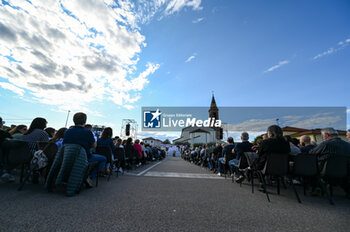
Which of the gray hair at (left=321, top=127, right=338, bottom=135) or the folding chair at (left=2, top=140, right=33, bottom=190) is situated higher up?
the gray hair at (left=321, top=127, right=338, bottom=135)

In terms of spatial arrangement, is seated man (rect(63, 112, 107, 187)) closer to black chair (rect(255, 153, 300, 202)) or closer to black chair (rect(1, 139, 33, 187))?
black chair (rect(1, 139, 33, 187))

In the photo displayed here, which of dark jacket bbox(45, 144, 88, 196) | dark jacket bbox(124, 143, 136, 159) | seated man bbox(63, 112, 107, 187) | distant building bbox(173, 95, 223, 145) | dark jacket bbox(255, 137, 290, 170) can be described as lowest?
distant building bbox(173, 95, 223, 145)

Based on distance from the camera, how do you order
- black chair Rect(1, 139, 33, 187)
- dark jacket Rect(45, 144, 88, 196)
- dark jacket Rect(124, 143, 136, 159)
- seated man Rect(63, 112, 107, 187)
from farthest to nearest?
1. dark jacket Rect(124, 143, 136, 159)
2. black chair Rect(1, 139, 33, 187)
3. seated man Rect(63, 112, 107, 187)
4. dark jacket Rect(45, 144, 88, 196)

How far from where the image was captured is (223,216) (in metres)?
2.55

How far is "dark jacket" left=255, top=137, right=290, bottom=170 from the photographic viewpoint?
12.8 ft

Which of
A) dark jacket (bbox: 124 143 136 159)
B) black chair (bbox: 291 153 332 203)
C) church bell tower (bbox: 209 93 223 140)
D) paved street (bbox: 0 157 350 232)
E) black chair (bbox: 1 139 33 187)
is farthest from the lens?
church bell tower (bbox: 209 93 223 140)

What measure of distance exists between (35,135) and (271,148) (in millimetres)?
5290

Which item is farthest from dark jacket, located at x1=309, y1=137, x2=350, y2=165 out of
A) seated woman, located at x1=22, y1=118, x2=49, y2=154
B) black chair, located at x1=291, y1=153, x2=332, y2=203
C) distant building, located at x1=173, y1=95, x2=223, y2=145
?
distant building, located at x1=173, y1=95, x2=223, y2=145

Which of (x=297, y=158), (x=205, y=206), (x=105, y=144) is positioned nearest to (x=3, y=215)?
(x=205, y=206)

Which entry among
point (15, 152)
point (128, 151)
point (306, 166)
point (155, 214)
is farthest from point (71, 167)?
point (128, 151)

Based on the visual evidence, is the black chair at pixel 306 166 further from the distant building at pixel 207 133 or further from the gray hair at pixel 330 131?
the distant building at pixel 207 133

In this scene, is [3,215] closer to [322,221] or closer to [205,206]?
[205,206]

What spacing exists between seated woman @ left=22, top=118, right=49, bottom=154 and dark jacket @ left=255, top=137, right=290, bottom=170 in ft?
16.2

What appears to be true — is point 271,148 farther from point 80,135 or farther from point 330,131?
point 80,135
